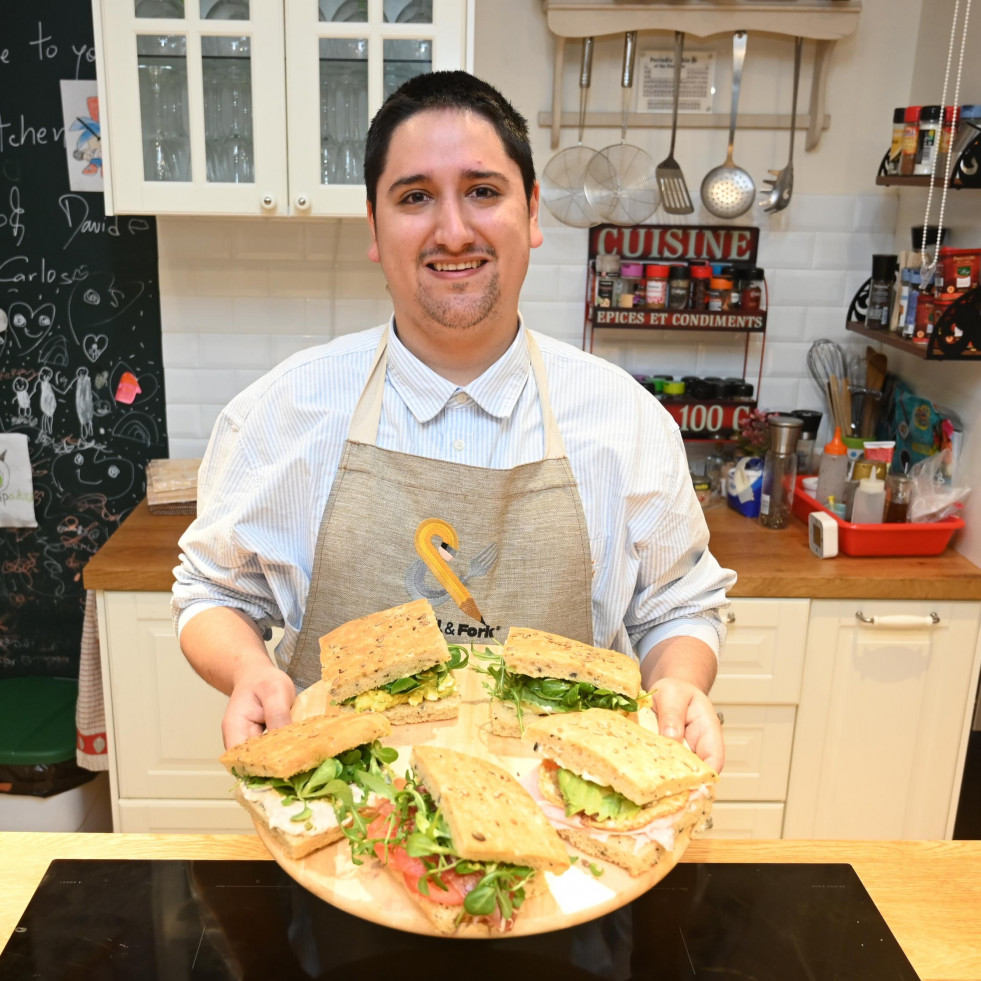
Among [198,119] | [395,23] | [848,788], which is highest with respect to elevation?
[395,23]

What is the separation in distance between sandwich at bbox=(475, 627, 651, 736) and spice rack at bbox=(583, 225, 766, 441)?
1724 millimetres

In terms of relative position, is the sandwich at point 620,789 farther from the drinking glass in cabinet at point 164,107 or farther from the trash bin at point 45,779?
the trash bin at point 45,779

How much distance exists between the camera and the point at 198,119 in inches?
98.3

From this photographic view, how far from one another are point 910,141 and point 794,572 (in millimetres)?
1161

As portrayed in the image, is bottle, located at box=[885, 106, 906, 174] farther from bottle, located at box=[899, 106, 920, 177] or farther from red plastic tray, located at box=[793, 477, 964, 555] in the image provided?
red plastic tray, located at box=[793, 477, 964, 555]

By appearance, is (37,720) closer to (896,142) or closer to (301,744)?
(301,744)

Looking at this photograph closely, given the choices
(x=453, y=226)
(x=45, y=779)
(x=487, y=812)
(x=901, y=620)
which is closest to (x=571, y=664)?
(x=487, y=812)

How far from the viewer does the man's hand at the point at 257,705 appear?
134cm

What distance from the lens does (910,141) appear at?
104 inches

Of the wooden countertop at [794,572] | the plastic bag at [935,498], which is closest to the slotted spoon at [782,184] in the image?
the plastic bag at [935,498]

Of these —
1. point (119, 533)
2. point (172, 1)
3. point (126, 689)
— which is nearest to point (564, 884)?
point (126, 689)

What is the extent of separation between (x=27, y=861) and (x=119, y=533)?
153cm

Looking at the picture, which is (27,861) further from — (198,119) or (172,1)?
(172,1)

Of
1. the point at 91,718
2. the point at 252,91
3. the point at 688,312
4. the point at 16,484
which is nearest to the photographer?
the point at 252,91
